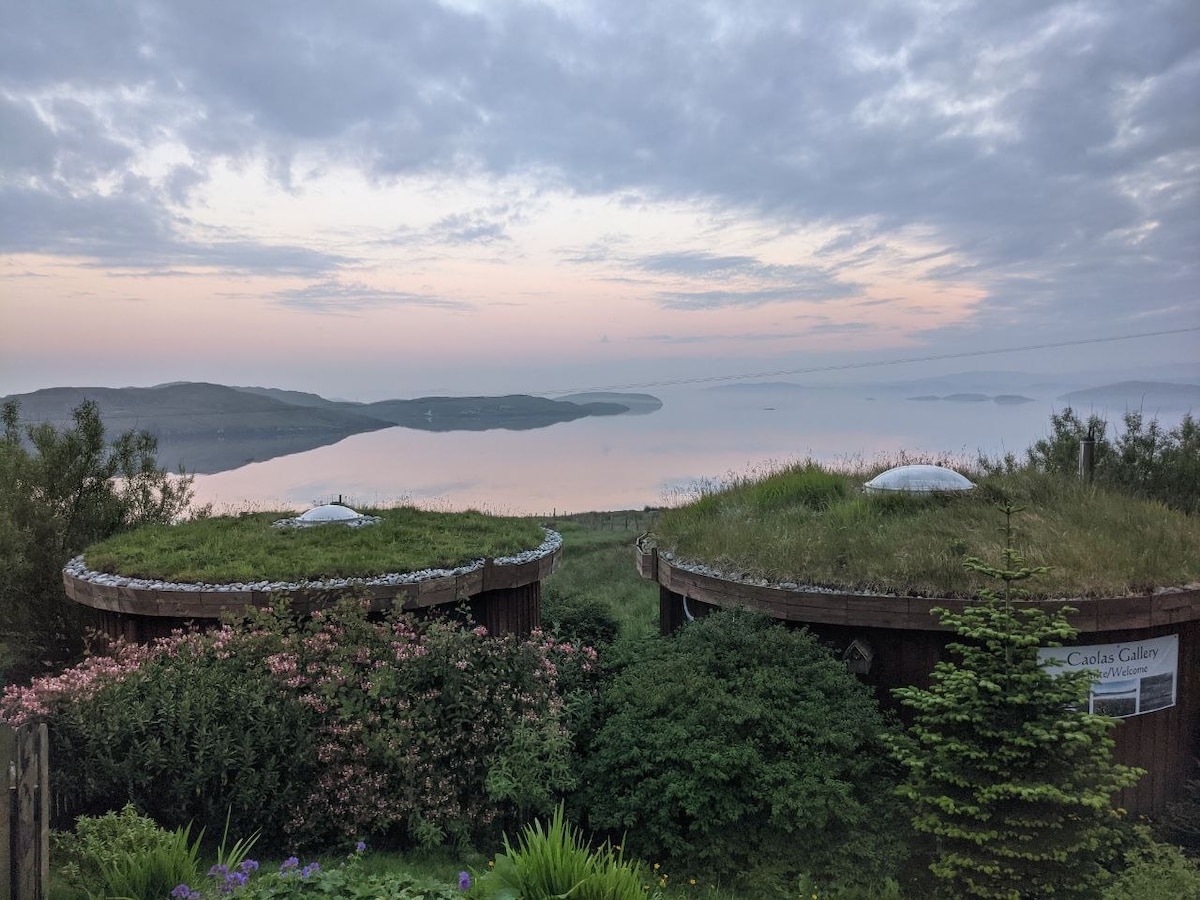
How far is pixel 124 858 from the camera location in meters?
3.96

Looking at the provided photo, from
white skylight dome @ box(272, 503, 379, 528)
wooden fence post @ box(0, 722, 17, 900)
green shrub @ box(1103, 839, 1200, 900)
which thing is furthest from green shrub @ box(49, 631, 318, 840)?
green shrub @ box(1103, 839, 1200, 900)

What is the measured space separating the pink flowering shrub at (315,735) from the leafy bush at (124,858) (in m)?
0.53

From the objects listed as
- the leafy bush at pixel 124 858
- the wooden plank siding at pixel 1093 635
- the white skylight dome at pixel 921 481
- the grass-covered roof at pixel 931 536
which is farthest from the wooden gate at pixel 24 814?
the white skylight dome at pixel 921 481

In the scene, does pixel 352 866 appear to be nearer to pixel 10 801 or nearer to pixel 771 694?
pixel 10 801

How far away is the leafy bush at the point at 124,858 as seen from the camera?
3.85m

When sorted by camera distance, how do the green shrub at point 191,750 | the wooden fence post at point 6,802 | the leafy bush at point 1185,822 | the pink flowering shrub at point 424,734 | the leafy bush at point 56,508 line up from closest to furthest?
the wooden fence post at point 6,802 → the green shrub at point 191,750 → the pink flowering shrub at point 424,734 → the leafy bush at point 1185,822 → the leafy bush at point 56,508

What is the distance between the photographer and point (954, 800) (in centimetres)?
496

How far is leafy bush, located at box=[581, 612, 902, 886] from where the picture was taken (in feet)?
17.5

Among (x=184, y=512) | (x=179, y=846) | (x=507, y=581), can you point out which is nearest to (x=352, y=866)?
(x=179, y=846)

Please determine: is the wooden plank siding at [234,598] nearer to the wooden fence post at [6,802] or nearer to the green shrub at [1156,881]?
the wooden fence post at [6,802]

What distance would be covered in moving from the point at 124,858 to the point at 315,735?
1.49 m

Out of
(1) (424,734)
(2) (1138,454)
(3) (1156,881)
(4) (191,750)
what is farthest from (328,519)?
(2) (1138,454)

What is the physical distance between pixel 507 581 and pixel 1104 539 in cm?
558

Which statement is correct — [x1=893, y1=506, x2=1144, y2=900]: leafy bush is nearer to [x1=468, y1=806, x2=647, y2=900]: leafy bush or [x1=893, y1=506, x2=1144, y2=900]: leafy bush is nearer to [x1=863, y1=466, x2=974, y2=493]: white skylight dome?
[x1=468, y1=806, x2=647, y2=900]: leafy bush
